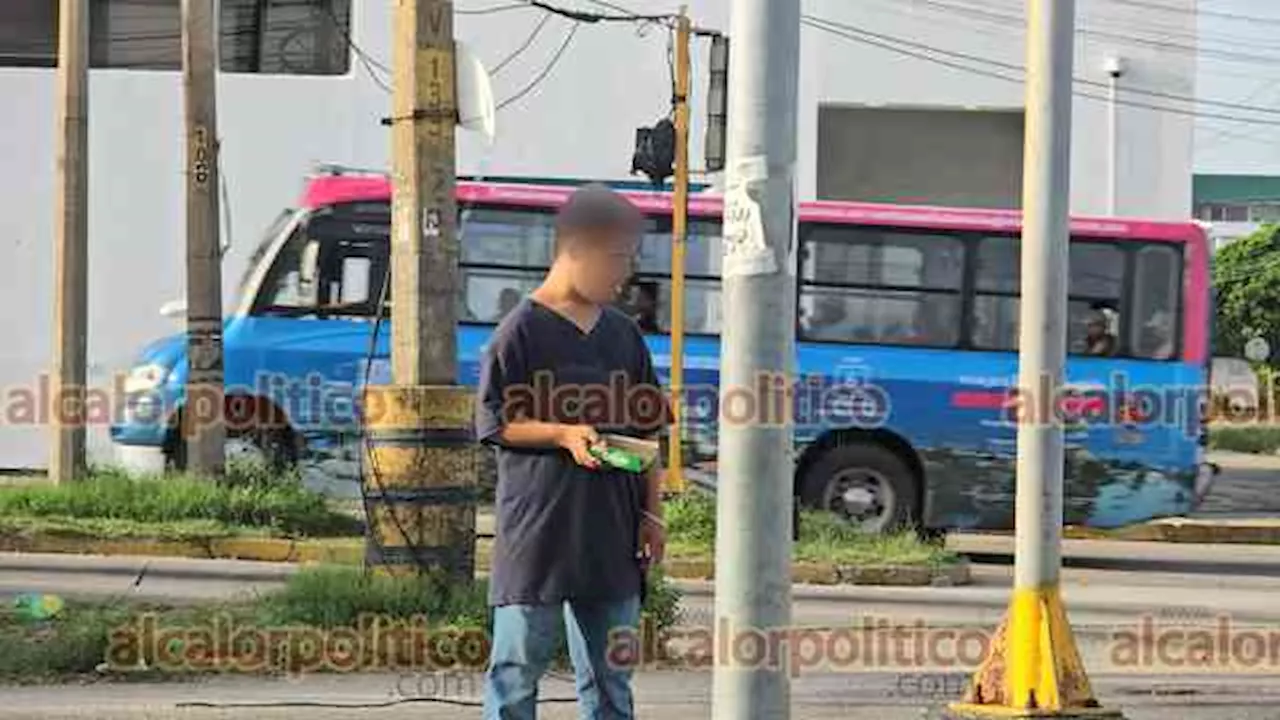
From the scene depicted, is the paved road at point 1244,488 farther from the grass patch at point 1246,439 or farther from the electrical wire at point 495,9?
the electrical wire at point 495,9

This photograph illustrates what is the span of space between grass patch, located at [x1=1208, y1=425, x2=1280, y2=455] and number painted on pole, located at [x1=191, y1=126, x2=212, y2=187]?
2824cm

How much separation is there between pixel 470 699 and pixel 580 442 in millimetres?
2897

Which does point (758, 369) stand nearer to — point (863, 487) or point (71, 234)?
point (863, 487)

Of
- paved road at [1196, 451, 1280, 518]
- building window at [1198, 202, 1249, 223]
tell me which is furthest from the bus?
building window at [1198, 202, 1249, 223]

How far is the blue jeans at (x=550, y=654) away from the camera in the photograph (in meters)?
4.97

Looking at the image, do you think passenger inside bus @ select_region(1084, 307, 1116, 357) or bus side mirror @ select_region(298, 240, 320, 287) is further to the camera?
bus side mirror @ select_region(298, 240, 320, 287)

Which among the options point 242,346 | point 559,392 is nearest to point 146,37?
point 242,346

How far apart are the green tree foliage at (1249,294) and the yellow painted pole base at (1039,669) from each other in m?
40.5

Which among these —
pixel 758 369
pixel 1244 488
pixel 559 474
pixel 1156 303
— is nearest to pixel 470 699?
pixel 559 474

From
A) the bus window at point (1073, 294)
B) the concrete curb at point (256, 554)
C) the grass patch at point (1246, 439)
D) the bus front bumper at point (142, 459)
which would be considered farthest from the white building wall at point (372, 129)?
the grass patch at point (1246, 439)

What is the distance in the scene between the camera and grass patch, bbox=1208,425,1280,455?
37094 mm

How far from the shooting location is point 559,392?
5047mm

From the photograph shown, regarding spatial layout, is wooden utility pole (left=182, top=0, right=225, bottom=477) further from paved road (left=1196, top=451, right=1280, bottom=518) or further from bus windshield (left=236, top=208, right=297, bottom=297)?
paved road (left=1196, top=451, right=1280, bottom=518)

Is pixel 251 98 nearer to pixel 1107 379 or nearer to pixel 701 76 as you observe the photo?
pixel 701 76
